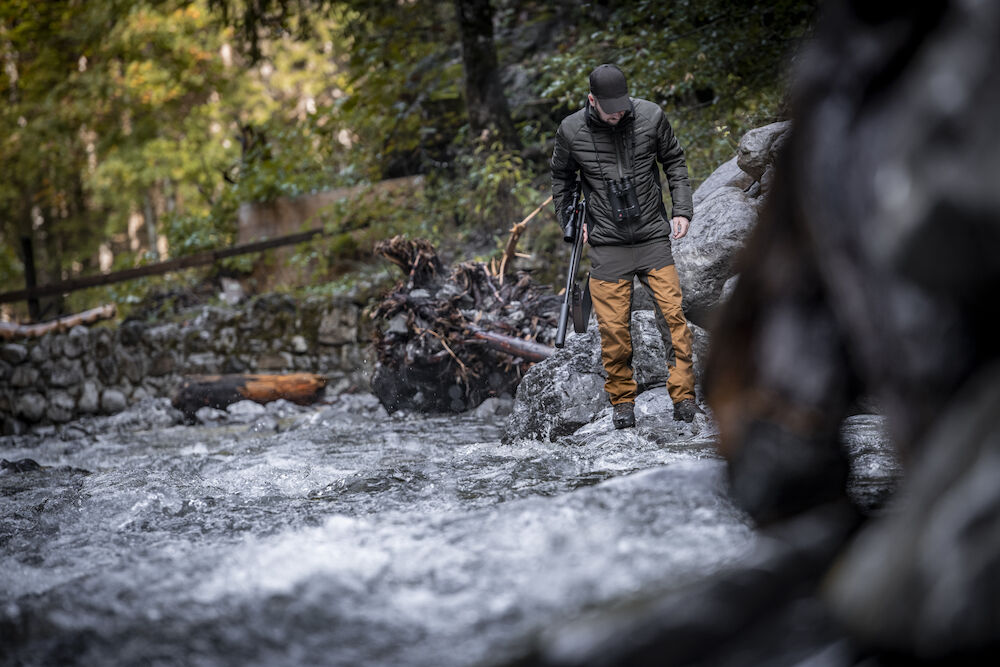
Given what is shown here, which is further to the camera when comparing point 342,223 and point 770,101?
point 342,223

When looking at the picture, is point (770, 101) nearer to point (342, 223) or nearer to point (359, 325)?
point (359, 325)

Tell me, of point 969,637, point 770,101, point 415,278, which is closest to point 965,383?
point 969,637

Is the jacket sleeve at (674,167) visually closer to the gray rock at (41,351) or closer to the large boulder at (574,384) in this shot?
the large boulder at (574,384)

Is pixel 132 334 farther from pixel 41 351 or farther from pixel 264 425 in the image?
pixel 264 425

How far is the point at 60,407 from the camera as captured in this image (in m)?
11.0

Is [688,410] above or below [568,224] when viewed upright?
below

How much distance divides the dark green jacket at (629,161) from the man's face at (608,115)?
60mm

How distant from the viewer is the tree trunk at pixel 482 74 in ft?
31.5

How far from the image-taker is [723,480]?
2.24m

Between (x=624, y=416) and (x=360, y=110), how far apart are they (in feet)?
27.5

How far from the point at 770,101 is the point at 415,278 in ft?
13.2

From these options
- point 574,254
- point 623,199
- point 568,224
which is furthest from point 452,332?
point 623,199

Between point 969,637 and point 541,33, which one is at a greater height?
point 541,33

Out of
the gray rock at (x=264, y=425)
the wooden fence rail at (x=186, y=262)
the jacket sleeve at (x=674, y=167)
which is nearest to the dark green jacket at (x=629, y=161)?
the jacket sleeve at (x=674, y=167)
